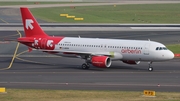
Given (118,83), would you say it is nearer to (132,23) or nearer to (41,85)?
(41,85)

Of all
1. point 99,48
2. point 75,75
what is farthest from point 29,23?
point 75,75

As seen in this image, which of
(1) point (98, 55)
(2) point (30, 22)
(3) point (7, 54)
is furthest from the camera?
(3) point (7, 54)

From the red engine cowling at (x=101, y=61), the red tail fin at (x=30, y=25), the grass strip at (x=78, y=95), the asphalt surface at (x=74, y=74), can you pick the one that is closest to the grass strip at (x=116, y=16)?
the asphalt surface at (x=74, y=74)

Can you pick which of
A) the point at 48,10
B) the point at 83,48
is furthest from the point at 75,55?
the point at 48,10

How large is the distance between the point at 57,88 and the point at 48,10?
372 feet

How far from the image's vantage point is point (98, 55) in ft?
204

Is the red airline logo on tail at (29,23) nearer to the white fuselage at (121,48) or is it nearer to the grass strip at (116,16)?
the white fuselage at (121,48)

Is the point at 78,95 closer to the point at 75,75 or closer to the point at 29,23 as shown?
the point at 75,75

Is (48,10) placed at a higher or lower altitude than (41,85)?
higher

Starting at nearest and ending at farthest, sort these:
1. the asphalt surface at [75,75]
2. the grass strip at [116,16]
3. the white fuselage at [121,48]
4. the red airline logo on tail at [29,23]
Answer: the asphalt surface at [75,75] → the white fuselage at [121,48] → the red airline logo on tail at [29,23] → the grass strip at [116,16]

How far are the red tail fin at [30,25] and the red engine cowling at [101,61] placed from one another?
30.2 feet

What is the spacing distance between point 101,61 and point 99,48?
2.95 m

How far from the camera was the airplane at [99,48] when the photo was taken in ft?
198

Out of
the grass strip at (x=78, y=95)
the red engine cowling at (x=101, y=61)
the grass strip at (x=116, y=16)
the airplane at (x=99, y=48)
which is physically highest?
the grass strip at (x=116, y=16)
